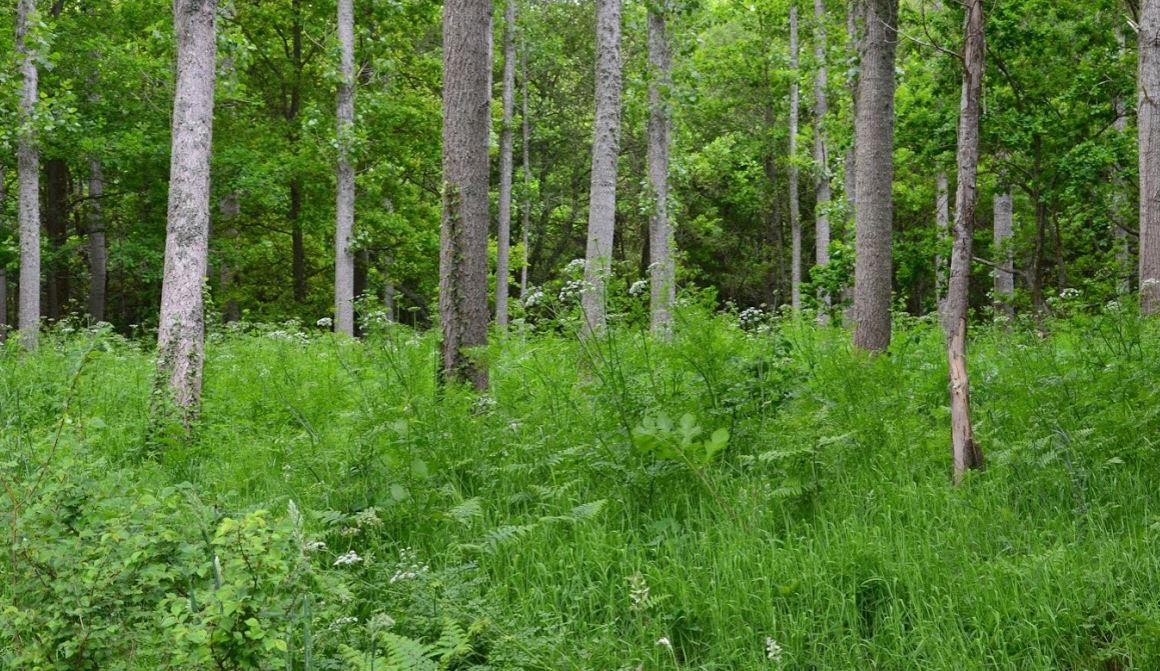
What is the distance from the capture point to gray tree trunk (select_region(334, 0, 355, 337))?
16.5 meters

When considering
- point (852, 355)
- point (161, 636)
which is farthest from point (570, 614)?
point (852, 355)

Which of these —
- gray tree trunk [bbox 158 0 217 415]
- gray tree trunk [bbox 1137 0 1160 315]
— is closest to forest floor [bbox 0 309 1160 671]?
gray tree trunk [bbox 158 0 217 415]

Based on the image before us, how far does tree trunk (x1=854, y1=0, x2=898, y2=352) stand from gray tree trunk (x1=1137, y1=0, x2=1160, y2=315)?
11.6ft

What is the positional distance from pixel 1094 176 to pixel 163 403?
10.7 meters

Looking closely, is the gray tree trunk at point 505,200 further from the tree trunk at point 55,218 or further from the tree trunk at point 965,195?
the tree trunk at point 965,195

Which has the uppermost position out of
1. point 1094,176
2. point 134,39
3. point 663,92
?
point 134,39

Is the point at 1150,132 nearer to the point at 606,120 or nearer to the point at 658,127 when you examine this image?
the point at 606,120

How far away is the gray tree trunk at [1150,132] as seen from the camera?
1023 cm

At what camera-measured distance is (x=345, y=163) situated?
1684cm

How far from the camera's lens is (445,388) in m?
6.20

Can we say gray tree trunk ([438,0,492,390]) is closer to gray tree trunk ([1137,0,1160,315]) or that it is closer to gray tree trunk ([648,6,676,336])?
gray tree trunk ([648,6,676,336])

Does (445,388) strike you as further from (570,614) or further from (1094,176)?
(1094,176)

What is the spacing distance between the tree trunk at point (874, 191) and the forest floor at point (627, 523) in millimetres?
1702

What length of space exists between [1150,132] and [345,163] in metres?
12.7
